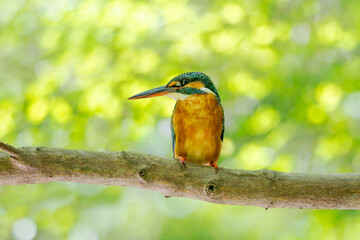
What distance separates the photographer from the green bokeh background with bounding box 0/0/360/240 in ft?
13.3

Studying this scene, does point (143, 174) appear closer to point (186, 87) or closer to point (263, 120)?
point (186, 87)

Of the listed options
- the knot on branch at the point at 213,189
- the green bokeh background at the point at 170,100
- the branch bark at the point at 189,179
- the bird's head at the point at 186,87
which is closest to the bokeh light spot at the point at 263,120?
the green bokeh background at the point at 170,100

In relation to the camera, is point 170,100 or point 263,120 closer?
point 263,120

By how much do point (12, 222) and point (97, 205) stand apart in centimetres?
94

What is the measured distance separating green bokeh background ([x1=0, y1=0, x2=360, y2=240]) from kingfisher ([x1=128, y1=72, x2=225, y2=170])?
1250mm

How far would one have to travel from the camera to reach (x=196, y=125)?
9.23 ft

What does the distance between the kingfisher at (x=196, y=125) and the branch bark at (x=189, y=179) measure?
59 centimetres

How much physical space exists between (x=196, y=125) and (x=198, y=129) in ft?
0.10

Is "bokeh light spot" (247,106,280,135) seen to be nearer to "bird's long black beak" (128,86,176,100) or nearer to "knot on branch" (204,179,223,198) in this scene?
"bird's long black beak" (128,86,176,100)

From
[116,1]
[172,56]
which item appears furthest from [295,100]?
[116,1]

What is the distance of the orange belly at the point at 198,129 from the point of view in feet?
9.18

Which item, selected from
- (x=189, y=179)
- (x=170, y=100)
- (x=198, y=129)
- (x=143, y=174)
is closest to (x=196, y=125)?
(x=198, y=129)

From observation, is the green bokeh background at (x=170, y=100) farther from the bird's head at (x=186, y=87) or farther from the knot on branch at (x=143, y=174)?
the knot on branch at (x=143, y=174)

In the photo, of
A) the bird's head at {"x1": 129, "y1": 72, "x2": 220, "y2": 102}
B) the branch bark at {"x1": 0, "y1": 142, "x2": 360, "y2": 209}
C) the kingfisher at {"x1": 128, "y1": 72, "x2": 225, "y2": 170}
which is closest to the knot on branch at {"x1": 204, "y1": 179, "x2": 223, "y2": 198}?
the branch bark at {"x1": 0, "y1": 142, "x2": 360, "y2": 209}
